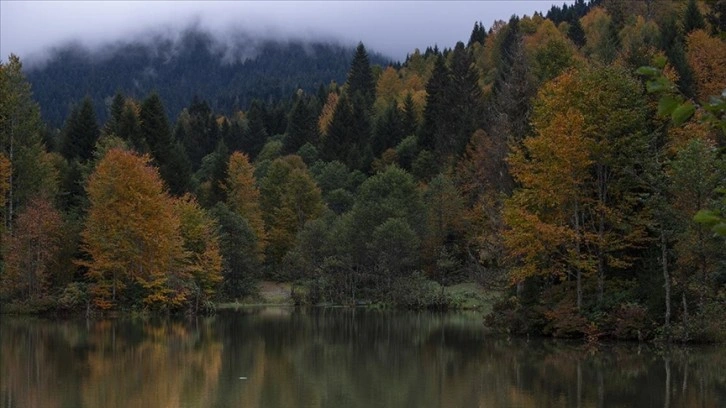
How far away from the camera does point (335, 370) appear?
78.7ft

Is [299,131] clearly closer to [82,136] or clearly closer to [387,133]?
[387,133]

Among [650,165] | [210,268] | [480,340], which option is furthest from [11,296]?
[650,165]

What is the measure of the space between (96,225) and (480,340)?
2506 cm

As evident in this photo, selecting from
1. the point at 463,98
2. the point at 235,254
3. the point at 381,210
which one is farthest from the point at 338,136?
the point at 235,254

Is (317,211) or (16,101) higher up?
(16,101)

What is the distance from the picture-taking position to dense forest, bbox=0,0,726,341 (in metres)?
31.1

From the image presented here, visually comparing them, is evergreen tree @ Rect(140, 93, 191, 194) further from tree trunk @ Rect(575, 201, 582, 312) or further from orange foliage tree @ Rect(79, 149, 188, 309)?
tree trunk @ Rect(575, 201, 582, 312)

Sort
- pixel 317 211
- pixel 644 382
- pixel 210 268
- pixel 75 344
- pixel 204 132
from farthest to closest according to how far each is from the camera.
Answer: pixel 204 132 → pixel 317 211 → pixel 210 268 → pixel 75 344 → pixel 644 382

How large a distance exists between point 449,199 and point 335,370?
3996cm

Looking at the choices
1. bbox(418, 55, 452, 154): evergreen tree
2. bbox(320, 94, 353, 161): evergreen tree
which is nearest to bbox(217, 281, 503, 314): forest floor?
bbox(418, 55, 452, 154): evergreen tree

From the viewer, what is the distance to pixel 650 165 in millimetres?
30781

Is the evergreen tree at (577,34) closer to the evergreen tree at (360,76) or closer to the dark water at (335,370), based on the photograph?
the evergreen tree at (360,76)

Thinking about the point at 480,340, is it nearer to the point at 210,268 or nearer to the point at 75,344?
the point at 75,344

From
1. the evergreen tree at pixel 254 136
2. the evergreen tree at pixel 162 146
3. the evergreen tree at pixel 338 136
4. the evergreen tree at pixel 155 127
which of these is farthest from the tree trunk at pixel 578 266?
the evergreen tree at pixel 254 136
